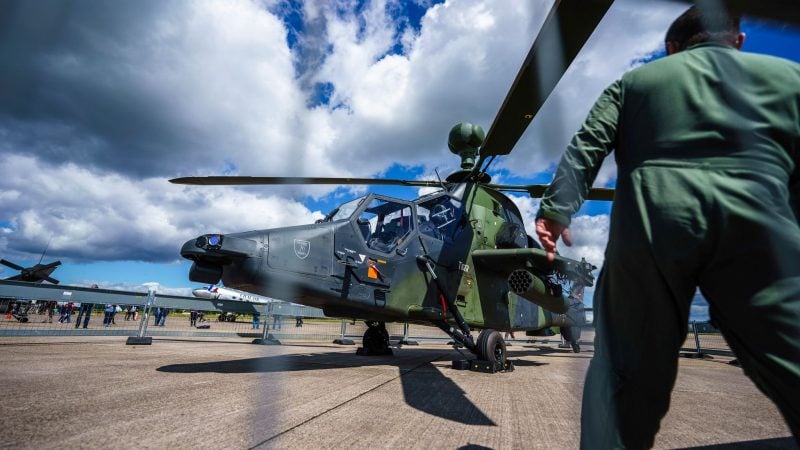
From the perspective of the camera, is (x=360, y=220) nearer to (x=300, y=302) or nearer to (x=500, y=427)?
(x=300, y=302)

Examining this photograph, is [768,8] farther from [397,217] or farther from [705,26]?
[397,217]

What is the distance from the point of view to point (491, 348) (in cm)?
504

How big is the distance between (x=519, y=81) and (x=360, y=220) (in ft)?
8.73

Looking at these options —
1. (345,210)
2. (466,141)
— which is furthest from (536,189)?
(345,210)

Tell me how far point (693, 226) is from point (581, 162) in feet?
1.34

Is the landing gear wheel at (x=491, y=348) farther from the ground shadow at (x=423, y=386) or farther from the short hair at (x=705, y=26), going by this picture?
the short hair at (x=705, y=26)

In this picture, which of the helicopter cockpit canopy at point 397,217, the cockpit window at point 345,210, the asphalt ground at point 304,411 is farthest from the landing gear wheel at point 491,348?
the cockpit window at point 345,210

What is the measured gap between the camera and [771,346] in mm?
1062

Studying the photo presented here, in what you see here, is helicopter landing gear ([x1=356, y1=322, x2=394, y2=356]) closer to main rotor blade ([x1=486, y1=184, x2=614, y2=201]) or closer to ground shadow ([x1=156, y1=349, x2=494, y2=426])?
ground shadow ([x1=156, y1=349, x2=494, y2=426])

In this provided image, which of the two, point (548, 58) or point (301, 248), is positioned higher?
point (548, 58)

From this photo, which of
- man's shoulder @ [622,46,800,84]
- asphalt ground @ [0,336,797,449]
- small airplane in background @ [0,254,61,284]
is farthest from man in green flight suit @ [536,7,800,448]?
small airplane in background @ [0,254,61,284]

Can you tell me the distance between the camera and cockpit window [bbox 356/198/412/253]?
520cm

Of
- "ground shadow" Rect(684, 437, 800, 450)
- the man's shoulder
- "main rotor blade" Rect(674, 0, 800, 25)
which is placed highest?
"main rotor blade" Rect(674, 0, 800, 25)

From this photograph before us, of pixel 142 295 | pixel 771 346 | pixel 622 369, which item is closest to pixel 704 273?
pixel 771 346
